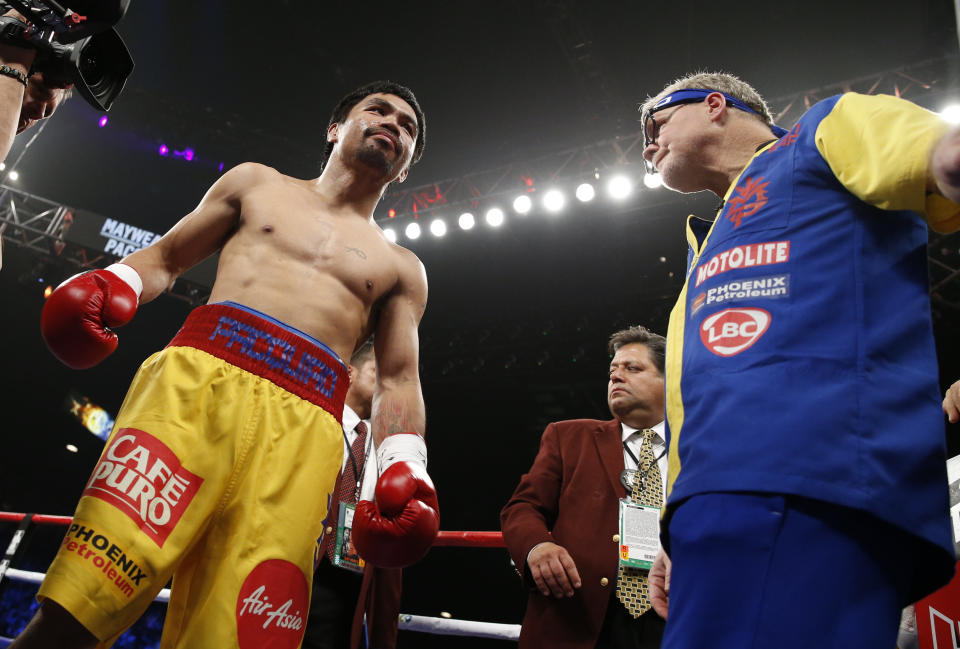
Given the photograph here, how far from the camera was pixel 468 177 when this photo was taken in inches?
274

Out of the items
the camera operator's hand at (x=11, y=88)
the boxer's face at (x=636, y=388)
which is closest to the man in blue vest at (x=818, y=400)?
the boxer's face at (x=636, y=388)

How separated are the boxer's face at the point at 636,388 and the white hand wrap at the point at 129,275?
4.69 feet

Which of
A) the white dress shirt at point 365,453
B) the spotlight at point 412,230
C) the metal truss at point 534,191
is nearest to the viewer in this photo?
the white dress shirt at point 365,453

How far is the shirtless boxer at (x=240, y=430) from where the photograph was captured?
105 cm

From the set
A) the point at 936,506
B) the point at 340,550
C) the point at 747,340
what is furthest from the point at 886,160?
Result: the point at 340,550

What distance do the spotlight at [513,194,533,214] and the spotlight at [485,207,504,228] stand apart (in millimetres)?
208

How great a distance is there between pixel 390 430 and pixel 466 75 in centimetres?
590

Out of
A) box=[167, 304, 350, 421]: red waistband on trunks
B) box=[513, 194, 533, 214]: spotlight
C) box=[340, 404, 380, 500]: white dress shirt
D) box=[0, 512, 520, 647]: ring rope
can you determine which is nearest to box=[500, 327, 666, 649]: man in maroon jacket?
box=[0, 512, 520, 647]: ring rope

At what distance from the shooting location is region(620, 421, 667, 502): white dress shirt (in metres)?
2.01

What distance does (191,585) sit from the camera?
44.7 inches

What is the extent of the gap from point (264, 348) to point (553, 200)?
5479mm

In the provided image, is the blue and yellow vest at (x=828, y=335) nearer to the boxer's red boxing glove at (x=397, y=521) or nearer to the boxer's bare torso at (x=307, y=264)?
the boxer's red boxing glove at (x=397, y=521)

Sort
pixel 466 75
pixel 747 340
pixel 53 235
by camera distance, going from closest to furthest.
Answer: pixel 747 340 → pixel 466 75 → pixel 53 235

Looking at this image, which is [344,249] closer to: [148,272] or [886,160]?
[148,272]
